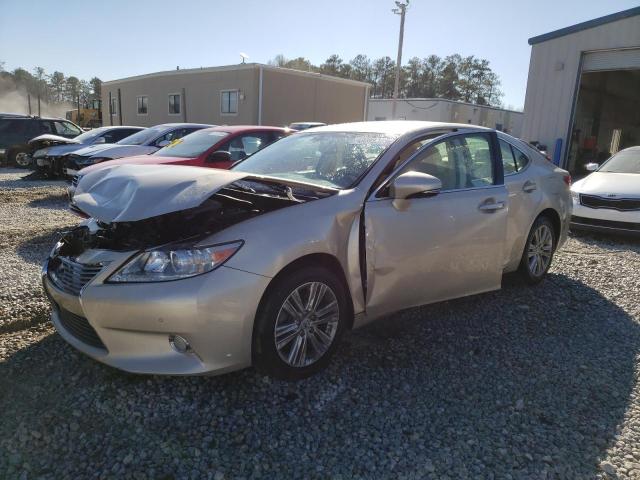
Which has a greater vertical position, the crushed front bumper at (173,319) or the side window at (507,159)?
the side window at (507,159)

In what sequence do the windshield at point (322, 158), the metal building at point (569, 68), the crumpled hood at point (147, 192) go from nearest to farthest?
the crumpled hood at point (147, 192), the windshield at point (322, 158), the metal building at point (569, 68)

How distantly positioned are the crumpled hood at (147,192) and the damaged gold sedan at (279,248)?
0.01 meters

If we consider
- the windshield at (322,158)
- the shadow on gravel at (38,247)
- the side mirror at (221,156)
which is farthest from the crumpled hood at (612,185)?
the shadow on gravel at (38,247)

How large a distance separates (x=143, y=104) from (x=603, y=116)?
82.5ft

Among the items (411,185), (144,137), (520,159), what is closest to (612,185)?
(520,159)

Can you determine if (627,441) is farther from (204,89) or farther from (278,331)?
(204,89)

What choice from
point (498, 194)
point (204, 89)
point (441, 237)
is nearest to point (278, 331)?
point (441, 237)

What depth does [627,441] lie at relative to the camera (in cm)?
254

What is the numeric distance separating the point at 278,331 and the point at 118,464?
3.29 feet

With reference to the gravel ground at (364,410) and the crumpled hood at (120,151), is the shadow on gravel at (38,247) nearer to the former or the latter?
the gravel ground at (364,410)

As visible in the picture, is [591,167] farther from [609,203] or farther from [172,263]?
[172,263]

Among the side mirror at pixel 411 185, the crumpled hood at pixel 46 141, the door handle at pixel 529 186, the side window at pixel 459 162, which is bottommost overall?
the crumpled hood at pixel 46 141

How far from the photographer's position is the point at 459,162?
3844 millimetres

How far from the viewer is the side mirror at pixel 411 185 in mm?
3115
